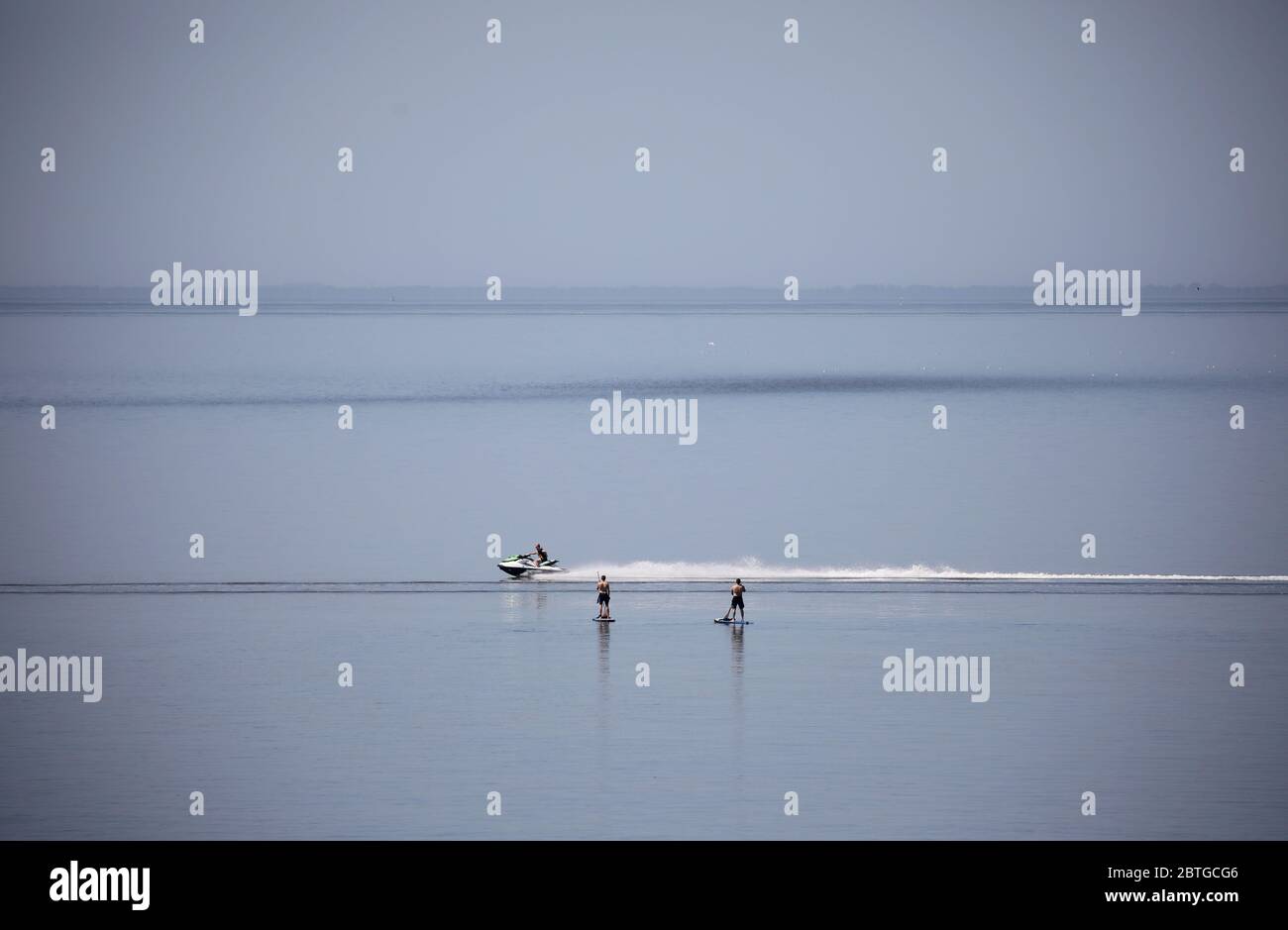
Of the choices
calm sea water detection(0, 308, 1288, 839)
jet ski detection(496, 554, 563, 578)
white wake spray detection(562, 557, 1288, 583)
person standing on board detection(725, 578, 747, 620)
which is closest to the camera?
calm sea water detection(0, 308, 1288, 839)

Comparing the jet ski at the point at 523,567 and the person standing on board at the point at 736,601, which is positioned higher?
the jet ski at the point at 523,567

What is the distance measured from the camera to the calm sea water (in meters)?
28.0


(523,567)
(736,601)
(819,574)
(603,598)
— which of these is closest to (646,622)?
(603,598)

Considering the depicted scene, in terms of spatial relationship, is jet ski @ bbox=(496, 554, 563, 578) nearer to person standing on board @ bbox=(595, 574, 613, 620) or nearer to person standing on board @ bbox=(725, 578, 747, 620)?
person standing on board @ bbox=(595, 574, 613, 620)

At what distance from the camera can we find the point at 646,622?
4125cm

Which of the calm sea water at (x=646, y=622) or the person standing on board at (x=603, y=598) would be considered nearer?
the calm sea water at (x=646, y=622)

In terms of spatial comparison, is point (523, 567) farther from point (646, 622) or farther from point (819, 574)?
point (819, 574)

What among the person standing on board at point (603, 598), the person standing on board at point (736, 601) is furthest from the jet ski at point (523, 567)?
the person standing on board at point (736, 601)

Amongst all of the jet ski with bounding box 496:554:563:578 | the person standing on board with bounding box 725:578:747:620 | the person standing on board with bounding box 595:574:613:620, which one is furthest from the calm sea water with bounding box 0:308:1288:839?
the person standing on board with bounding box 595:574:613:620

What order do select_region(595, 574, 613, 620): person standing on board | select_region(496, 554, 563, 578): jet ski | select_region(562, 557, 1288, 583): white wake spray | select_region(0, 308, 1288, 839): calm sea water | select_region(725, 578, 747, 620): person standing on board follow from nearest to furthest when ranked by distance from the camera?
1. select_region(0, 308, 1288, 839): calm sea water
2. select_region(725, 578, 747, 620): person standing on board
3. select_region(595, 574, 613, 620): person standing on board
4. select_region(562, 557, 1288, 583): white wake spray
5. select_region(496, 554, 563, 578): jet ski

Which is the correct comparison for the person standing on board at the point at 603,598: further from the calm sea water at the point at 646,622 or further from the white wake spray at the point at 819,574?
the white wake spray at the point at 819,574

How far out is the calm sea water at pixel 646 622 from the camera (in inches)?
1101
